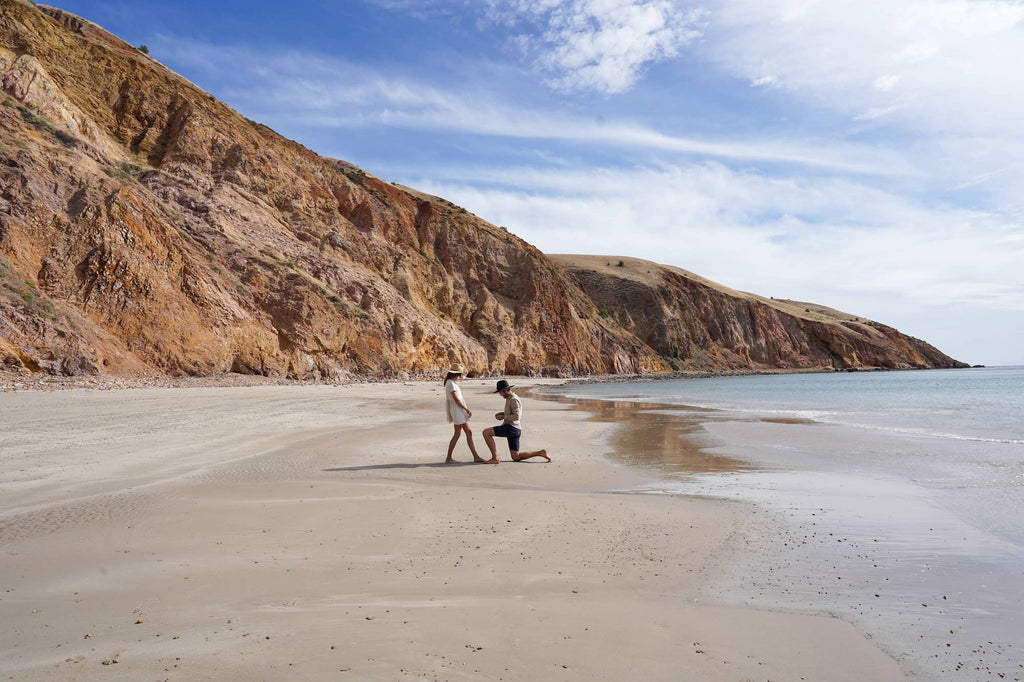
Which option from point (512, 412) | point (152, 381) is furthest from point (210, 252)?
point (512, 412)

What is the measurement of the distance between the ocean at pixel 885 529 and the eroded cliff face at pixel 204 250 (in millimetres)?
18959

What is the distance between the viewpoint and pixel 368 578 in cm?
391

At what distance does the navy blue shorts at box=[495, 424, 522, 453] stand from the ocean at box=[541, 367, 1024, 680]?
5.93 feet

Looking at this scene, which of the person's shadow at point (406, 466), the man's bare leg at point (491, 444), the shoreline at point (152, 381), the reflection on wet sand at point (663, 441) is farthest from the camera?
the shoreline at point (152, 381)

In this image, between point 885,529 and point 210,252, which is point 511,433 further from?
point 210,252

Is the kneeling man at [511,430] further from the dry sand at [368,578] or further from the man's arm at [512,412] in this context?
the dry sand at [368,578]

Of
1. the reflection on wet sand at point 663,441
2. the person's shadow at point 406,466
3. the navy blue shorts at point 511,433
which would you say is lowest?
the person's shadow at point 406,466

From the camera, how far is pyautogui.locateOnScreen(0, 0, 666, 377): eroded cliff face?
72.6ft

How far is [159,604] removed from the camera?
3400 millimetres

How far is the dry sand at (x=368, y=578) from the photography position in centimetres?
282

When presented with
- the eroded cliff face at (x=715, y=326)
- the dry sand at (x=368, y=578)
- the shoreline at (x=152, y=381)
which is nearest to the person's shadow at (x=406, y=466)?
the dry sand at (x=368, y=578)

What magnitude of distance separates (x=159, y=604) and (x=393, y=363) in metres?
32.5

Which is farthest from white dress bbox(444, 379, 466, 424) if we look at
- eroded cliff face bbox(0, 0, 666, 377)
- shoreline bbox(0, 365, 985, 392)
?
eroded cliff face bbox(0, 0, 666, 377)

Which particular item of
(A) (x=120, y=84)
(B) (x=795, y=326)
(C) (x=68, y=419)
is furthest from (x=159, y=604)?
(B) (x=795, y=326)
